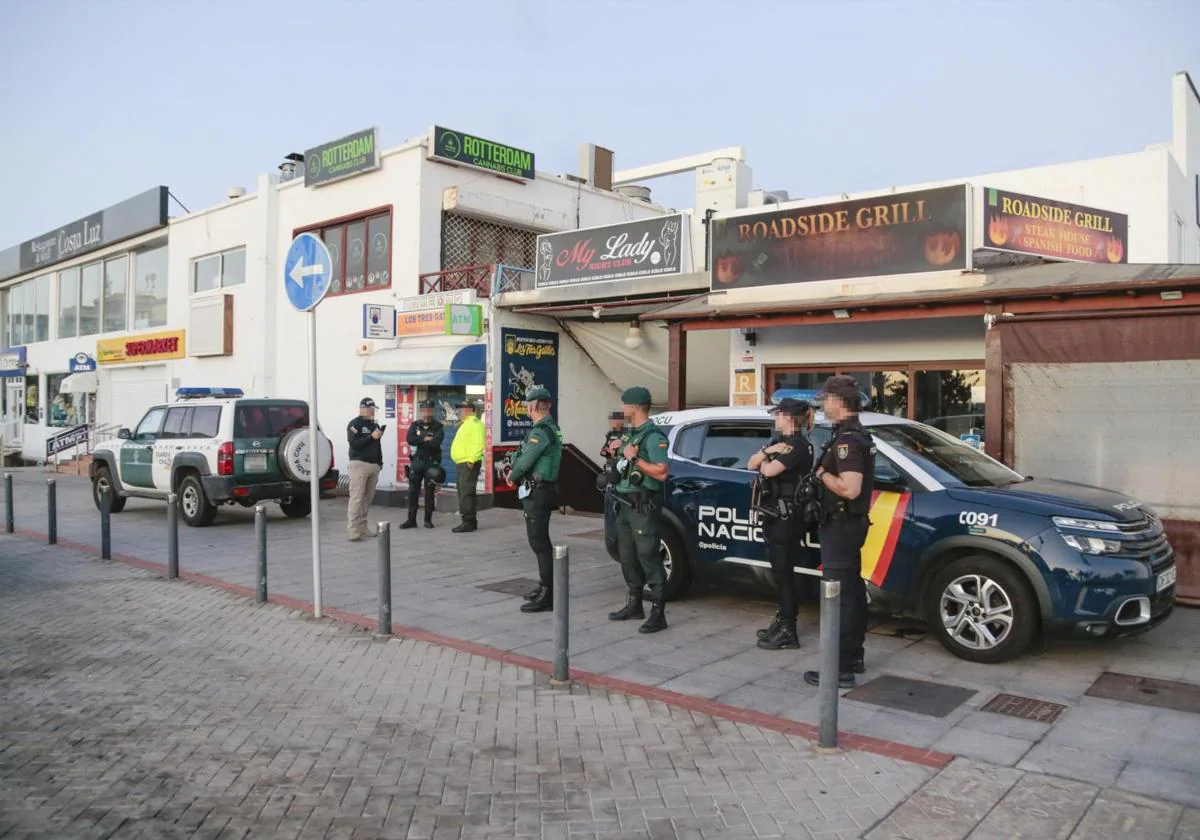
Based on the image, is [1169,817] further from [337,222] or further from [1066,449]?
[337,222]

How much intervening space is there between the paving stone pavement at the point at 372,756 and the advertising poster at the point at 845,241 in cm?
727

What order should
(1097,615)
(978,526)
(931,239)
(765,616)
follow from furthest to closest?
(931,239) → (765,616) → (978,526) → (1097,615)

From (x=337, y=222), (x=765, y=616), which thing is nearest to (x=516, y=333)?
(x=337, y=222)

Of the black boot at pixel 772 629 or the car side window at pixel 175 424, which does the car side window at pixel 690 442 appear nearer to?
the black boot at pixel 772 629

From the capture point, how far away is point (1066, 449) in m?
8.84

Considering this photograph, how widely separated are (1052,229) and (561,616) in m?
8.94

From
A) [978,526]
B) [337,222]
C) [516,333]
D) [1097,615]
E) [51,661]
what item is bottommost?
[51,661]

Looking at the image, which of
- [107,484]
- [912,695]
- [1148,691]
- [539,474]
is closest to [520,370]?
[107,484]

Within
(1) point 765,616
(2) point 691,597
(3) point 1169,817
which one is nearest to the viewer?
(3) point 1169,817

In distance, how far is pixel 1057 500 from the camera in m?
6.05

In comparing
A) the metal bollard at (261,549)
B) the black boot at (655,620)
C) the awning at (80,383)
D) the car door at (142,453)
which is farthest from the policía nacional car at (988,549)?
the awning at (80,383)

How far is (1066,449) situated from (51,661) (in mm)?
9082

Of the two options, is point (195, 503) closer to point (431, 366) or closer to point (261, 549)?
point (431, 366)

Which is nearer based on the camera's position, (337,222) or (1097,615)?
(1097,615)
